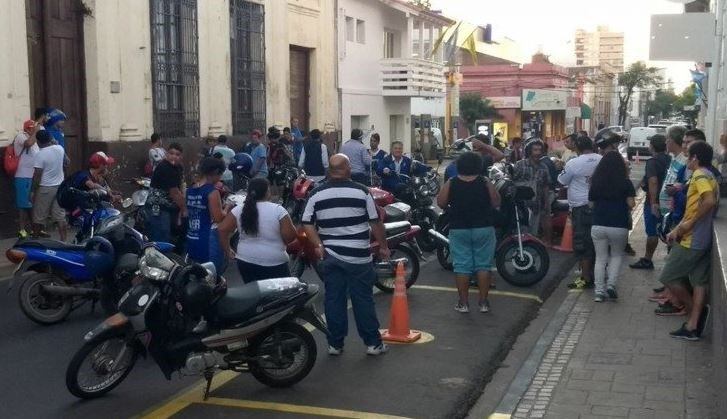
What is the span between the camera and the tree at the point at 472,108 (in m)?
56.0

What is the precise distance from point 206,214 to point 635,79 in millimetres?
85866

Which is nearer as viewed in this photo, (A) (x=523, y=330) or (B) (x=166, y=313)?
(B) (x=166, y=313)

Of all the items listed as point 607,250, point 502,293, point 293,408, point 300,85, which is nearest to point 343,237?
point 293,408

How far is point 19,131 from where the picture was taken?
14945mm

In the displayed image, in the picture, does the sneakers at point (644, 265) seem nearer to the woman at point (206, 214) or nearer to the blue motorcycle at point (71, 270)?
the woman at point (206, 214)

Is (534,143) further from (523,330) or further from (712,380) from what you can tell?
(712,380)

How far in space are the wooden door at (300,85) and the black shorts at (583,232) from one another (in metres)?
16.3

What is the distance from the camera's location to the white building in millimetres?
30703

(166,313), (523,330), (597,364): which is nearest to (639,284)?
(523,330)

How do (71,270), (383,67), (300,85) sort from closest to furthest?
(71,270) → (300,85) → (383,67)

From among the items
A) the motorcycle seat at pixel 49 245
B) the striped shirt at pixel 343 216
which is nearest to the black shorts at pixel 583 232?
the striped shirt at pixel 343 216

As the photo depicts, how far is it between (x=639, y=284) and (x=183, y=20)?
1281cm

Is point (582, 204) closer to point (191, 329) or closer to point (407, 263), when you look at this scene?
point (407, 263)

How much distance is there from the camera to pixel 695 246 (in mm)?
8156
